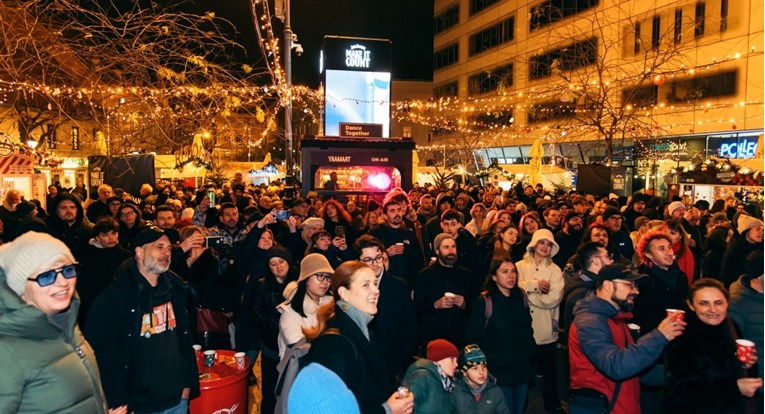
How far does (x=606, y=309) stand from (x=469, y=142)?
38.2m

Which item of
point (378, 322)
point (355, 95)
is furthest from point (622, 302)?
point (355, 95)

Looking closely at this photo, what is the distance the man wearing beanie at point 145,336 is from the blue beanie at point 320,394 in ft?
5.94

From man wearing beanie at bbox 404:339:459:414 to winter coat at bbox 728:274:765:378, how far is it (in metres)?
2.20

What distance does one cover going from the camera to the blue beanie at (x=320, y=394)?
2.20 metres

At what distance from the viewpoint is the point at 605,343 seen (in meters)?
3.54

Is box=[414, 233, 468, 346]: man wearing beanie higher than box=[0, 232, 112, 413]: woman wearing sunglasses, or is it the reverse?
box=[0, 232, 112, 413]: woman wearing sunglasses

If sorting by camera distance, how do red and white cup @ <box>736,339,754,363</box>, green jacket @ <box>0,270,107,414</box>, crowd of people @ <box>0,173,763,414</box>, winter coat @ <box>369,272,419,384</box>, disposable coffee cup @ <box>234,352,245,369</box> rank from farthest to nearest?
disposable coffee cup @ <box>234,352,245,369</box> → winter coat @ <box>369,272,419,384</box> → red and white cup @ <box>736,339,754,363</box> → crowd of people @ <box>0,173,763,414</box> → green jacket @ <box>0,270,107,414</box>

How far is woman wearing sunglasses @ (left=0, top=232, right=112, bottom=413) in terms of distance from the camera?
2.33 meters

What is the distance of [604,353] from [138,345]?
3037 mm

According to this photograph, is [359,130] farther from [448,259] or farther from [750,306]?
[750,306]

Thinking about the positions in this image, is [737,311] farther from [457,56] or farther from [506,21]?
[457,56]

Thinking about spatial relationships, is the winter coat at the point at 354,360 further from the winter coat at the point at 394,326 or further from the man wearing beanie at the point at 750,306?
the man wearing beanie at the point at 750,306

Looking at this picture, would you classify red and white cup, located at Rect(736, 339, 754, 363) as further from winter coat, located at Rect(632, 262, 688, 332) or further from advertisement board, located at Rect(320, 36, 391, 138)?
advertisement board, located at Rect(320, 36, 391, 138)

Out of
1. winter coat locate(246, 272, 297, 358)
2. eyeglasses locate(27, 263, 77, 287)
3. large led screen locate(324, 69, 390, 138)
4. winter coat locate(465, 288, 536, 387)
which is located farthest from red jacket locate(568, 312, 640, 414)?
large led screen locate(324, 69, 390, 138)
